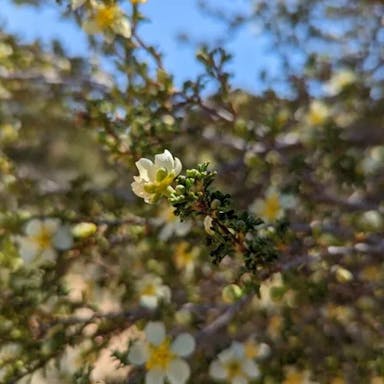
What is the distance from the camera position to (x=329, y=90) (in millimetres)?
3008

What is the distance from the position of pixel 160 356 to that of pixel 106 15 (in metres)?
0.98

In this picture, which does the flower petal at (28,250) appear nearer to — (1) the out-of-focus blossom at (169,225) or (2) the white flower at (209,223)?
(1) the out-of-focus blossom at (169,225)

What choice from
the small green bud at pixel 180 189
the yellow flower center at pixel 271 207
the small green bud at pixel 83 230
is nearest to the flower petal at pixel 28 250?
the small green bud at pixel 83 230

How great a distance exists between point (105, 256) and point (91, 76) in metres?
0.67

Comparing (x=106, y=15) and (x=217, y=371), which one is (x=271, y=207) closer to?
(x=217, y=371)

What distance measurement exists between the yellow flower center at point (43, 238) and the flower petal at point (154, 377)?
47 cm

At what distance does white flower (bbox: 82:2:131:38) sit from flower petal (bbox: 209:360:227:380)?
1.00m

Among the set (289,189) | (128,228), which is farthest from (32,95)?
(289,189)

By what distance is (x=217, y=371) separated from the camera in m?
2.02

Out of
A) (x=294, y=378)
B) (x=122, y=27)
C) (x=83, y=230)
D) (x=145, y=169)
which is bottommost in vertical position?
(x=294, y=378)

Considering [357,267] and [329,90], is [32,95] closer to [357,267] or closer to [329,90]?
[329,90]

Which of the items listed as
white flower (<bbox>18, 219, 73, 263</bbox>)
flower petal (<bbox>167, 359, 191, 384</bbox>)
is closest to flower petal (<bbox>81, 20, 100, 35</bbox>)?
white flower (<bbox>18, 219, 73, 263</bbox>)

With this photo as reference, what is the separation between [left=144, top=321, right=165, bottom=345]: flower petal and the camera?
1841 millimetres

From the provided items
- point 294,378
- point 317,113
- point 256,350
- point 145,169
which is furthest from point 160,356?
point 317,113
